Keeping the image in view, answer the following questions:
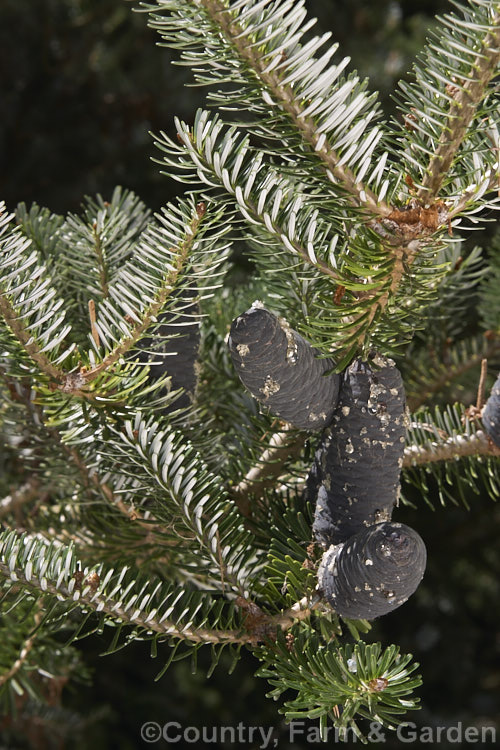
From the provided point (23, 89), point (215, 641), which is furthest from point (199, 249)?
point (23, 89)

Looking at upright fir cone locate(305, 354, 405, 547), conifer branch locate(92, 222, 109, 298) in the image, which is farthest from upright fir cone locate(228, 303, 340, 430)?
conifer branch locate(92, 222, 109, 298)

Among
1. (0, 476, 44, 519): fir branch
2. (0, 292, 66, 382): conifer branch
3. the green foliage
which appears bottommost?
(0, 476, 44, 519): fir branch

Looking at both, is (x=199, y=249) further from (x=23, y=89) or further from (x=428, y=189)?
(x=23, y=89)

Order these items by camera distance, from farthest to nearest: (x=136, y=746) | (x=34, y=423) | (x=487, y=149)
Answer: (x=136, y=746) → (x=34, y=423) → (x=487, y=149)

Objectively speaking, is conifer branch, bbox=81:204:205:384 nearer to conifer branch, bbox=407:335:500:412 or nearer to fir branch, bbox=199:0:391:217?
fir branch, bbox=199:0:391:217

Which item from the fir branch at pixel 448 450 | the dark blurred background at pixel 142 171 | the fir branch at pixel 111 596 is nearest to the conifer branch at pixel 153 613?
the fir branch at pixel 111 596

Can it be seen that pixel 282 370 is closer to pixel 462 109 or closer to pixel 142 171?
pixel 462 109

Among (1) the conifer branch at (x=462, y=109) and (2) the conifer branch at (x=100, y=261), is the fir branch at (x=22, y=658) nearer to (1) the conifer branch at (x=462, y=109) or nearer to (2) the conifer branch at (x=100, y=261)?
(2) the conifer branch at (x=100, y=261)
